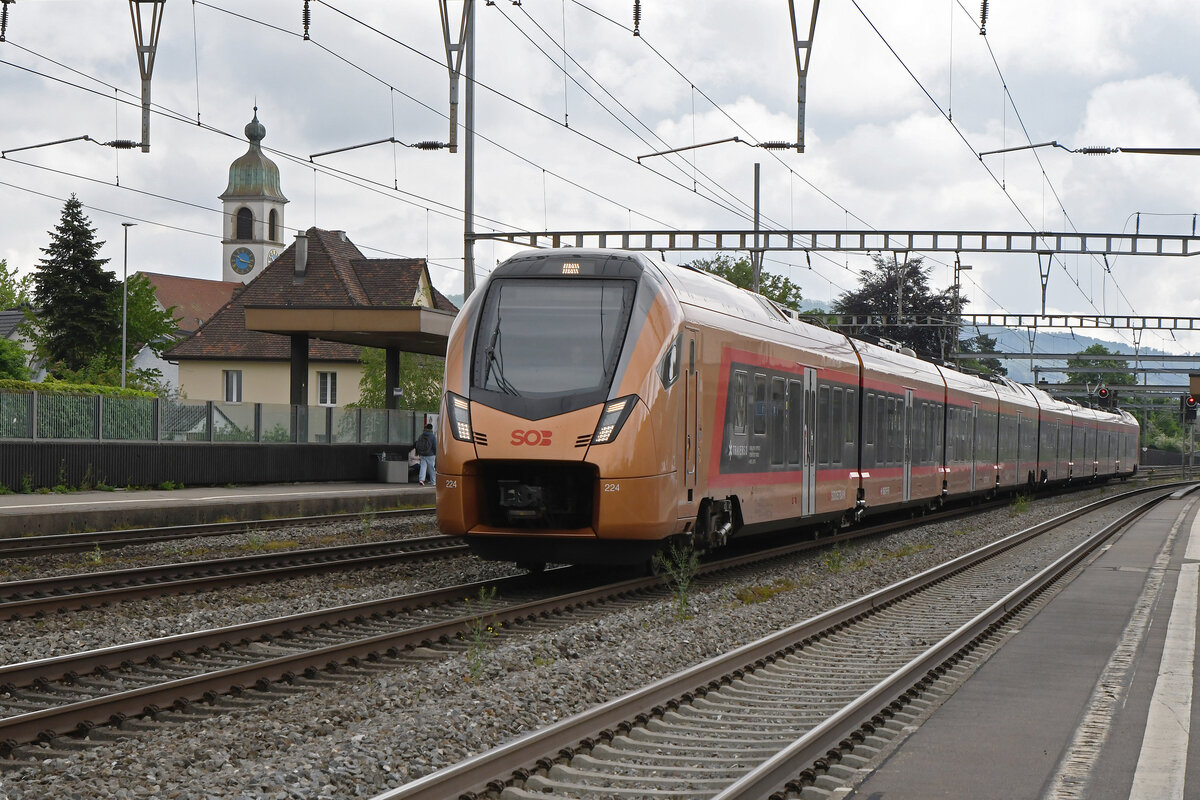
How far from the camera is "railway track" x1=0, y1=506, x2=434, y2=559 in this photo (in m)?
17.5

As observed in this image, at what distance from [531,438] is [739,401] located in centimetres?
355

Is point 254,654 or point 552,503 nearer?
point 254,654

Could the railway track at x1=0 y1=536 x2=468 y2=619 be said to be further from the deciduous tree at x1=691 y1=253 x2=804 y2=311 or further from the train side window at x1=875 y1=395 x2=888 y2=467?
the deciduous tree at x1=691 y1=253 x2=804 y2=311

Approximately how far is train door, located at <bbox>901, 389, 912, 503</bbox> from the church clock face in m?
103

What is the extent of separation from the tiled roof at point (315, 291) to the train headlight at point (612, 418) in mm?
50454

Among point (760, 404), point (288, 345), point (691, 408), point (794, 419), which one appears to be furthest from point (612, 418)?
point (288, 345)

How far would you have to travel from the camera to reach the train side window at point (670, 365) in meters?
13.7

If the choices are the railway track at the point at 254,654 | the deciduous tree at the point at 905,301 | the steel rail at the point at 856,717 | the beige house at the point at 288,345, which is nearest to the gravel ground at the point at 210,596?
the railway track at the point at 254,654

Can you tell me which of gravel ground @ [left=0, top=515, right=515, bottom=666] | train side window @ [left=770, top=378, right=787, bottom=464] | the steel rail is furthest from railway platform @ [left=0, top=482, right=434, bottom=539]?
the steel rail

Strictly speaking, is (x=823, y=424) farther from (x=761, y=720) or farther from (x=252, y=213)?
(x=252, y=213)

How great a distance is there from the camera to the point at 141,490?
2872 centimetres

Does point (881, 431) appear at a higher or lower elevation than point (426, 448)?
higher

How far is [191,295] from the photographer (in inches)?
4998

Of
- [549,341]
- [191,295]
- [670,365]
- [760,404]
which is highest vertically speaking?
[191,295]
